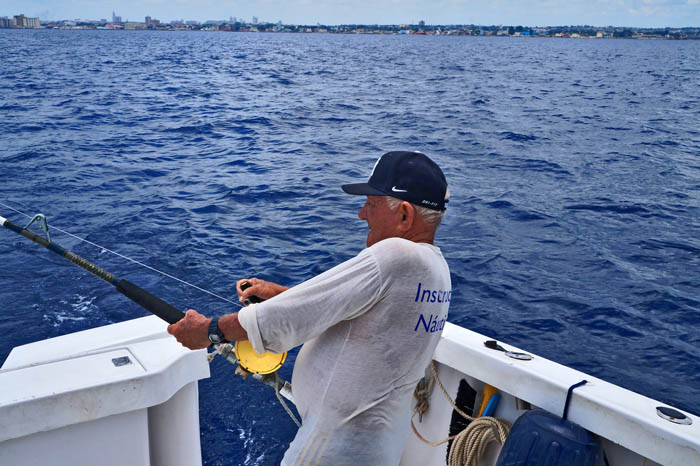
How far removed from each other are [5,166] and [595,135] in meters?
13.4

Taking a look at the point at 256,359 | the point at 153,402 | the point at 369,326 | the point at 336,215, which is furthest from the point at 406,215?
the point at 336,215

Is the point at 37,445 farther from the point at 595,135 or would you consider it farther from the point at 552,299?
the point at 595,135

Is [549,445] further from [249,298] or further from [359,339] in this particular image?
[249,298]

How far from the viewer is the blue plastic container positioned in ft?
6.72

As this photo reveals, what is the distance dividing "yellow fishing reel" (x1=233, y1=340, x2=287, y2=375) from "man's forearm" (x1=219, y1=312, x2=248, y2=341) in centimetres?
33

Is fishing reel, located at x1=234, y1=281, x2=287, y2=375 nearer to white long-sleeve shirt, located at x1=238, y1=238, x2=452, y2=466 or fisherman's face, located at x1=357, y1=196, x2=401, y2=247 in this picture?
white long-sleeve shirt, located at x1=238, y1=238, x2=452, y2=466

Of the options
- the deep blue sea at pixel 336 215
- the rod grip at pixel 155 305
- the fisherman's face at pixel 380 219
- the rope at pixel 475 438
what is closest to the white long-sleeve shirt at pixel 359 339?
the fisherman's face at pixel 380 219

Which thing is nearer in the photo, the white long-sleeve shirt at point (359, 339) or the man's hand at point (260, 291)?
the white long-sleeve shirt at point (359, 339)

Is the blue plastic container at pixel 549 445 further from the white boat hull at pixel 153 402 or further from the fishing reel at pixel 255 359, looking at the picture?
the fishing reel at pixel 255 359

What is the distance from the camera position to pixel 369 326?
1558 mm

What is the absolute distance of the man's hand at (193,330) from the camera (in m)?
1.66

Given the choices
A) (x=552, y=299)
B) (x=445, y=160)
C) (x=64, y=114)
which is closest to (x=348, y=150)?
(x=445, y=160)

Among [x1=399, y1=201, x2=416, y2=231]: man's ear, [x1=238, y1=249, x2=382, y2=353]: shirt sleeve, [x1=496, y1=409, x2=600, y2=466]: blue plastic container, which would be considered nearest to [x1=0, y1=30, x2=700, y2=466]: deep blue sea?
[x1=496, y1=409, x2=600, y2=466]: blue plastic container

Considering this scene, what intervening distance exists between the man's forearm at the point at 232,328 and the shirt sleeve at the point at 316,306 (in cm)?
4
